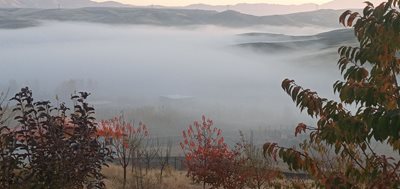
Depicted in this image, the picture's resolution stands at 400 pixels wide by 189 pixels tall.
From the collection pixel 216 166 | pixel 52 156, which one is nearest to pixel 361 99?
pixel 52 156

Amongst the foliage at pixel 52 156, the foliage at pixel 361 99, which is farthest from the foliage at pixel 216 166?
the foliage at pixel 361 99

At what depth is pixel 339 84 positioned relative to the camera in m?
6.33

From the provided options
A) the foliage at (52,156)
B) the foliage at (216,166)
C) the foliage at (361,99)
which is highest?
the foliage at (361,99)

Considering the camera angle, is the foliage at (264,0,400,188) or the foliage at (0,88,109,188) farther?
the foliage at (0,88,109,188)

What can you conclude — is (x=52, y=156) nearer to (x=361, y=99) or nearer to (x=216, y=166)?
(x=361, y=99)

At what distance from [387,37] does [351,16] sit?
2.45ft

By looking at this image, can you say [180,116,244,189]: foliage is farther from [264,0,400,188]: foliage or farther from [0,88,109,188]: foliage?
[264,0,400,188]: foliage

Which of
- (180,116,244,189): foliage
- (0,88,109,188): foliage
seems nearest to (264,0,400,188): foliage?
(0,88,109,188): foliage

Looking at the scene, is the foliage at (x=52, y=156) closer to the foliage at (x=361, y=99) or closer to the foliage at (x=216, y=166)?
the foliage at (x=361, y=99)

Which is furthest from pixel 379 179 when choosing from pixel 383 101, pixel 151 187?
→ pixel 151 187

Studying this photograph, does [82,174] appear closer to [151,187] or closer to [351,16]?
[351,16]

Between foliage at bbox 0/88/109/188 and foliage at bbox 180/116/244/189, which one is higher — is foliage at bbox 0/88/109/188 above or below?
above

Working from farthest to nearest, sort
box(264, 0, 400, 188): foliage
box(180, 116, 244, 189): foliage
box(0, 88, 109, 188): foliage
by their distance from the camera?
1. box(180, 116, 244, 189): foliage
2. box(0, 88, 109, 188): foliage
3. box(264, 0, 400, 188): foliage

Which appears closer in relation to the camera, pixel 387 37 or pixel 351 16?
pixel 387 37
